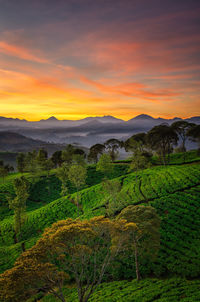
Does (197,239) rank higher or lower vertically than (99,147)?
lower

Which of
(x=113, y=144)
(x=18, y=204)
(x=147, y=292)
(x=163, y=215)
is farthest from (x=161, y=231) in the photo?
(x=113, y=144)

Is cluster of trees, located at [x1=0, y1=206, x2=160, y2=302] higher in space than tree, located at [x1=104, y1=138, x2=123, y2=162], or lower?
lower

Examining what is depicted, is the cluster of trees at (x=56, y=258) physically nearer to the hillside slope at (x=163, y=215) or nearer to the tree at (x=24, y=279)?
the tree at (x=24, y=279)

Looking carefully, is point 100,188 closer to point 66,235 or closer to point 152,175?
point 152,175

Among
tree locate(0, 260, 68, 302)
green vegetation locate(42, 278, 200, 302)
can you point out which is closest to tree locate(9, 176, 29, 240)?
green vegetation locate(42, 278, 200, 302)

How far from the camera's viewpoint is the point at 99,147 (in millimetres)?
126562

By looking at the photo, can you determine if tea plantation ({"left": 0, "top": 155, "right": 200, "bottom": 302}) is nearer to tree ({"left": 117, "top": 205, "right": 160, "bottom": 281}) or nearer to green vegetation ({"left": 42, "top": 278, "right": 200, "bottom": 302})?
green vegetation ({"left": 42, "top": 278, "right": 200, "bottom": 302})

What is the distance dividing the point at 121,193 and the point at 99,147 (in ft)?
243

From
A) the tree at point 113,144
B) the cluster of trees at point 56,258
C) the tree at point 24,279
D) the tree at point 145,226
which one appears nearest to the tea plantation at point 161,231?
the tree at point 145,226

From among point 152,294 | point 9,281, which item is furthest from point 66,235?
point 152,294

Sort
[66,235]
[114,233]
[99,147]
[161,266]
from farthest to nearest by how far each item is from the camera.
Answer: [99,147], [161,266], [114,233], [66,235]

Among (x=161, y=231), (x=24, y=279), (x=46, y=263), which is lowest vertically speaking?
(x=161, y=231)

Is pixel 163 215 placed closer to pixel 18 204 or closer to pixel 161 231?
pixel 161 231

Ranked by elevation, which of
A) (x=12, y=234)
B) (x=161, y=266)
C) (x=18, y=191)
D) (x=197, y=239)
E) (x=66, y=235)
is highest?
(x=66, y=235)
